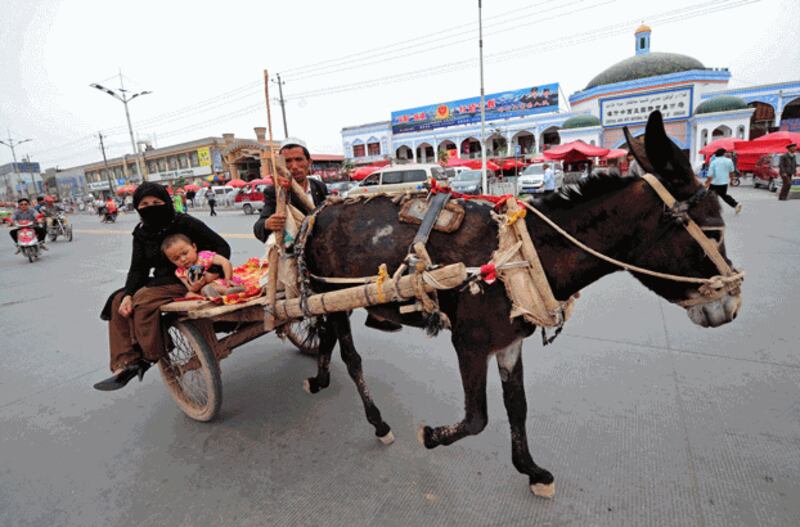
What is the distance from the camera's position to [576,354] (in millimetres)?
3527

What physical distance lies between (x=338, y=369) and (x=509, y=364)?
190 cm

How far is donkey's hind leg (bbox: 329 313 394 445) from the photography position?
261cm

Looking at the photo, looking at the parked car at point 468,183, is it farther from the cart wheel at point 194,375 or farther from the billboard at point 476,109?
the billboard at point 476,109

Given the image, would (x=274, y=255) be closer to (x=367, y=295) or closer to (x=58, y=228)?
(x=367, y=295)

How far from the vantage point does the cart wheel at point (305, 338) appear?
388 cm

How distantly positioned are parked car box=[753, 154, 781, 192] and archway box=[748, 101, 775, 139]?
1540 centimetres

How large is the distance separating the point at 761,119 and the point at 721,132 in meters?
5.21

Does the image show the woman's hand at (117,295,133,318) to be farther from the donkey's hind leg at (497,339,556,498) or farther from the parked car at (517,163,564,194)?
the parked car at (517,163,564,194)

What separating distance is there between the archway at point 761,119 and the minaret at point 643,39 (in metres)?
12.8

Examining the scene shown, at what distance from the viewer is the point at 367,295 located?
202 centimetres

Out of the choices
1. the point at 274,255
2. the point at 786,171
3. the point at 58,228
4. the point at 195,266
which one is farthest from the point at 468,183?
the point at 274,255

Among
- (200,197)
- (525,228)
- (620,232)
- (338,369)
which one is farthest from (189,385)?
(200,197)

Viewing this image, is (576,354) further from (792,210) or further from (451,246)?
(792,210)

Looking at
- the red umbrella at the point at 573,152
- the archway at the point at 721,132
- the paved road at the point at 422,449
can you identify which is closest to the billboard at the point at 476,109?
the archway at the point at 721,132
